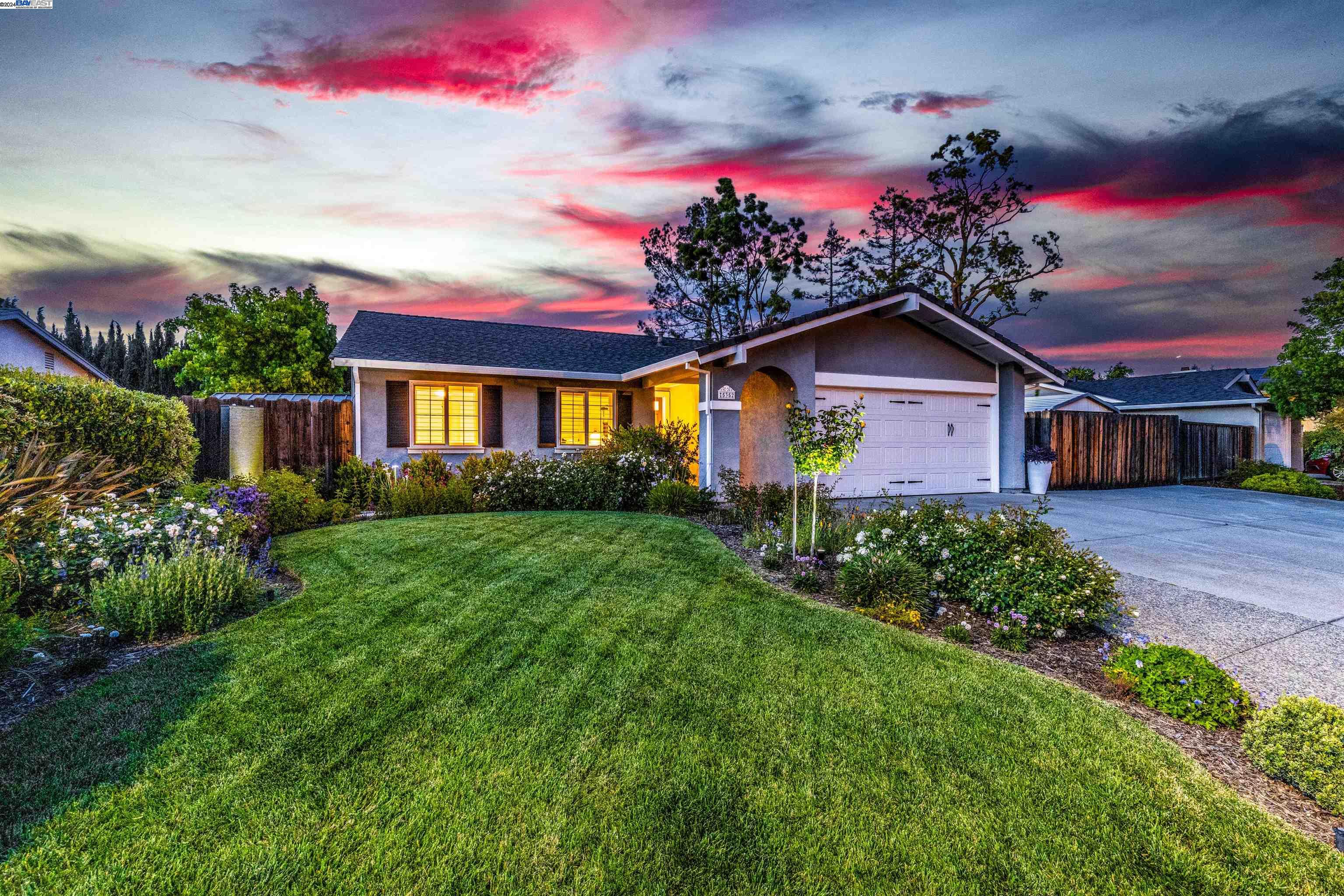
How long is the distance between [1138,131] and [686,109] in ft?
28.7

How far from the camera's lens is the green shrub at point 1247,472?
1498cm

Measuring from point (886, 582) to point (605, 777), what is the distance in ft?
10.7

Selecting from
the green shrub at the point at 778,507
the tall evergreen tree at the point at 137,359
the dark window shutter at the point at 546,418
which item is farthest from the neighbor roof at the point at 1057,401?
the tall evergreen tree at the point at 137,359

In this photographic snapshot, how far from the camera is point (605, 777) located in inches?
91.2

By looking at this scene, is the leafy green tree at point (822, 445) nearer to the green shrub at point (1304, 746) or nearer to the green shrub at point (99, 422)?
the green shrub at point (1304, 746)

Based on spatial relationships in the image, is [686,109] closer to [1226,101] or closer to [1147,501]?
[1226,101]

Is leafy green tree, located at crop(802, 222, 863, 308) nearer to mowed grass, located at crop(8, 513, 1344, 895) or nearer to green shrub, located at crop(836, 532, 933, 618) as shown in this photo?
green shrub, located at crop(836, 532, 933, 618)

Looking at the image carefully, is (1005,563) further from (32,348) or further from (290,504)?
(32,348)

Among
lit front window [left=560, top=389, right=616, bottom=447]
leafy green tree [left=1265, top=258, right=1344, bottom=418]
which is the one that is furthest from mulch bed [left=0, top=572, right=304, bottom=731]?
leafy green tree [left=1265, top=258, right=1344, bottom=418]

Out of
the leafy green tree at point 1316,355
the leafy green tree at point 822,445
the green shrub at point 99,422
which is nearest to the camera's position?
the leafy green tree at point 822,445

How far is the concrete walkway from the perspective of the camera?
3615mm

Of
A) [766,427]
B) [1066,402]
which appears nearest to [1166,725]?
[766,427]

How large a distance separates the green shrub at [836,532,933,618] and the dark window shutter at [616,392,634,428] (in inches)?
346

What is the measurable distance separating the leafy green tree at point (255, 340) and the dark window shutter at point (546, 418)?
2283 cm
